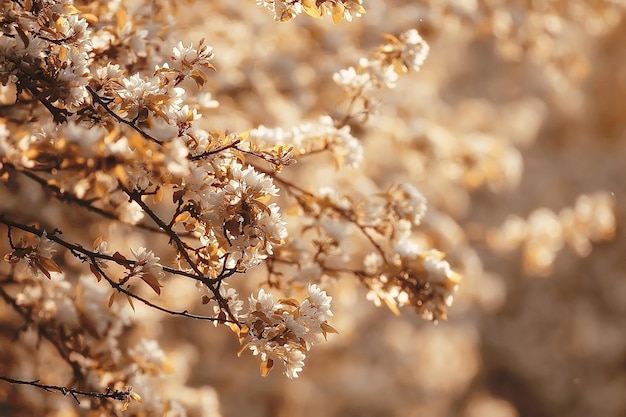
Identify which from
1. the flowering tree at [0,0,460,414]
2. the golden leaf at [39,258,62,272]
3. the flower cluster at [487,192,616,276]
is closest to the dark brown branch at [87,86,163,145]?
the flowering tree at [0,0,460,414]

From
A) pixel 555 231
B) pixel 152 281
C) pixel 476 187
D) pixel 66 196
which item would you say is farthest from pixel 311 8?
pixel 476 187

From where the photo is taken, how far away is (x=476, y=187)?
455cm

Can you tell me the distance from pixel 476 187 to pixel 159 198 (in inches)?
149

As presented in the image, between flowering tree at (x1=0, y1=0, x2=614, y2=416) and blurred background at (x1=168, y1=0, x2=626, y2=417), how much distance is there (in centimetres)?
39

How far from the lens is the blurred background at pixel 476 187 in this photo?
8.64 ft

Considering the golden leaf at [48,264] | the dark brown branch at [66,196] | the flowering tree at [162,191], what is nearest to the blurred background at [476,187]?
the flowering tree at [162,191]

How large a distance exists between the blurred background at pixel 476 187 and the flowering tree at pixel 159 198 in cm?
39

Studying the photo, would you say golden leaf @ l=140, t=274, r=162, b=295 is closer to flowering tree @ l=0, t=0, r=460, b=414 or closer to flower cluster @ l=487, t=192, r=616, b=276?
flowering tree @ l=0, t=0, r=460, b=414

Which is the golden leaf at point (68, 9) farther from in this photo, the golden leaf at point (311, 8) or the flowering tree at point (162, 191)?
→ the golden leaf at point (311, 8)

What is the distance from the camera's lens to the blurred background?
263 centimetres

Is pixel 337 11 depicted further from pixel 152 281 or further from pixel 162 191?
pixel 152 281

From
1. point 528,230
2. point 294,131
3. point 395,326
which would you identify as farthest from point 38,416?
point 395,326

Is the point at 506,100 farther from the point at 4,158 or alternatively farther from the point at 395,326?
the point at 4,158

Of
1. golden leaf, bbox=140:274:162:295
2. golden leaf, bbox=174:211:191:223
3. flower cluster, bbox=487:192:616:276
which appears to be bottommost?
golden leaf, bbox=140:274:162:295
